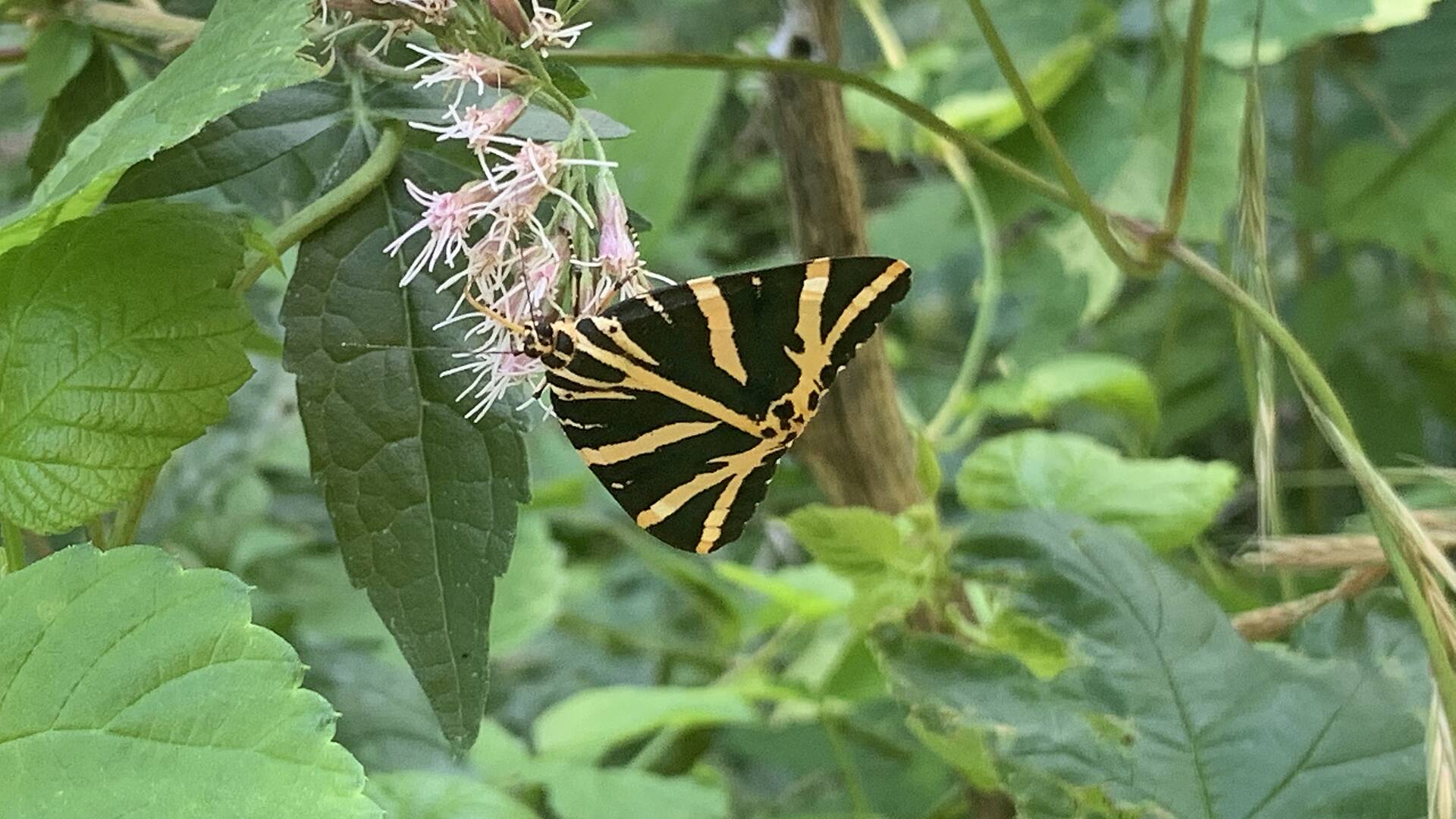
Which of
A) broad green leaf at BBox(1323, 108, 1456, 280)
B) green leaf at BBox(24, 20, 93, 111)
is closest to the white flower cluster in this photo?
green leaf at BBox(24, 20, 93, 111)

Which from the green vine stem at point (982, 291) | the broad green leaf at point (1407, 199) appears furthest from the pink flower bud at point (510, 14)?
the broad green leaf at point (1407, 199)

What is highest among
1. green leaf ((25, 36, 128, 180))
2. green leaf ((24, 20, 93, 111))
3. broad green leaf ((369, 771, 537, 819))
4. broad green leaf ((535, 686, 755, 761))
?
green leaf ((24, 20, 93, 111))

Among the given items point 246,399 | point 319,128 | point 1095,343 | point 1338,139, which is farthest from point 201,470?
point 1338,139

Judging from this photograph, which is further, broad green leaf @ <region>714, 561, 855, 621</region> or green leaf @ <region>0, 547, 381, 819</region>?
broad green leaf @ <region>714, 561, 855, 621</region>

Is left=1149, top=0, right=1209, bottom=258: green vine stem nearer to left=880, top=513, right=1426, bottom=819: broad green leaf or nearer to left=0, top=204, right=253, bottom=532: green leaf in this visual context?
left=880, top=513, right=1426, bottom=819: broad green leaf

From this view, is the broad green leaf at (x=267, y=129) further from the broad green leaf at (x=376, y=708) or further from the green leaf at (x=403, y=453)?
the broad green leaf at (x=376, y=708)

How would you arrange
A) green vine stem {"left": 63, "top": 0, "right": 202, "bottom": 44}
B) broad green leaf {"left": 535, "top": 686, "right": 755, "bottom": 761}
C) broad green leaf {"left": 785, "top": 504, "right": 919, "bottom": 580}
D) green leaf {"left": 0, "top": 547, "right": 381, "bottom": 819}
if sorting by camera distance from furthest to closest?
broad green leaf {"left": 535, "top": 686, "right": 755, "bottom": 761} → broad green leaf {"left": 785, "top": 504, "right": 919, "bottom": 580} → green vine stem {"left": 63, "top": 0, "right": 202, "bottom": 44} → green leaf {"left": 0, "top": 547, "right": 381, "bottom": 819}

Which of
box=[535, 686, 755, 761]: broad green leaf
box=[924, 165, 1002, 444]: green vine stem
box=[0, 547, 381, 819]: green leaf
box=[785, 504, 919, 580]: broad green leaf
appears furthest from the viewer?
box=[924, 165, 1002, 444]: green vine stem
